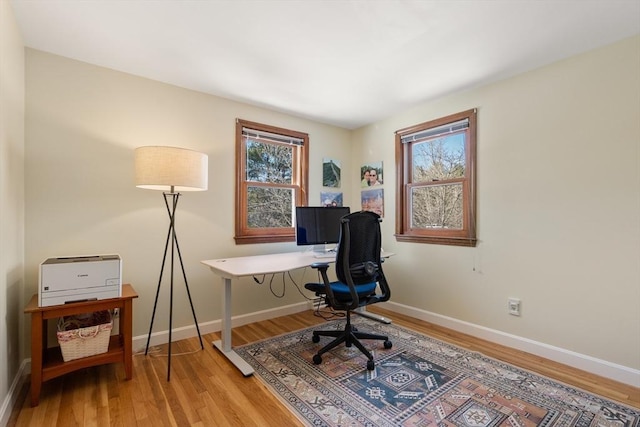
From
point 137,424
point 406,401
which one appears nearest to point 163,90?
point 137,424

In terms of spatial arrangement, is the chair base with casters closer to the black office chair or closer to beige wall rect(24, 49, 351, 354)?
the black office chair

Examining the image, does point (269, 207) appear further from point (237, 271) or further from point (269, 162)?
point (237, 271)

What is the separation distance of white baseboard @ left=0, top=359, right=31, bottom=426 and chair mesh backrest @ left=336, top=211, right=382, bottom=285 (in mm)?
2053

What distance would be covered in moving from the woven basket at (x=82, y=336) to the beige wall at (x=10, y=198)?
0.25 meters

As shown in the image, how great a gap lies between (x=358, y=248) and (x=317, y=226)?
91 centimetres

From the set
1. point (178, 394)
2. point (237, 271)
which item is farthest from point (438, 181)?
point (178, 394)

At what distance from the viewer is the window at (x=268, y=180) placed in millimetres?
3145

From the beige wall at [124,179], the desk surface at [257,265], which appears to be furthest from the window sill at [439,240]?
the beige wall at [124,179]

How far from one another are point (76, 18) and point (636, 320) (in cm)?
409

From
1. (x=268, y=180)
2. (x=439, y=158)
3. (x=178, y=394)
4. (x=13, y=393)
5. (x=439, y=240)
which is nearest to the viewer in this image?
(x=13, y=393)

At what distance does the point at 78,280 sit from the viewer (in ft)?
6.26

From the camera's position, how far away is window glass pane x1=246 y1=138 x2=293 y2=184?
3.27 metres

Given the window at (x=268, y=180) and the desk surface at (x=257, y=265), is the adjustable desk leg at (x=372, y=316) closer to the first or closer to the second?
the desk surface at (x=257, y=265)

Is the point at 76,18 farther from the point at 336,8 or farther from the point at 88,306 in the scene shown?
the point at 88,306
